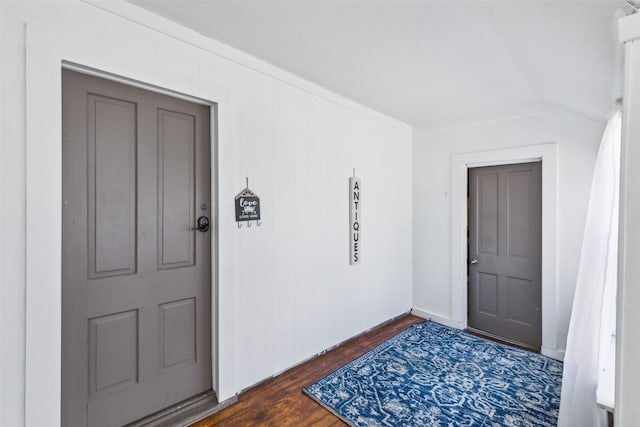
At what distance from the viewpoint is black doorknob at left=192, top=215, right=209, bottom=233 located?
82.2 inches

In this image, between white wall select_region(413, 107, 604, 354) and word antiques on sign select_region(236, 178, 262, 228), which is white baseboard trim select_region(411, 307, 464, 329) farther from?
word antiques on sign select_region(236, 178, 262, 228)

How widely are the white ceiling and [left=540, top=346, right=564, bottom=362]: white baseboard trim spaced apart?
2.17m

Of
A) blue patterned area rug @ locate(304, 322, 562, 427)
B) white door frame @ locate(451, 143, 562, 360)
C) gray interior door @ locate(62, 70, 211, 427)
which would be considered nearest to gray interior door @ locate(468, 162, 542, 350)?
white door frame @ locate(451, 143, 562, 360)

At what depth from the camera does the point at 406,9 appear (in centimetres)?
165

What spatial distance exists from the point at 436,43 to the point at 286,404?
2.70 meters

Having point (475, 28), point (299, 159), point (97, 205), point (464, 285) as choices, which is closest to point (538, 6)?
point (475, 28)

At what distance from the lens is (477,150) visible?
347 cm

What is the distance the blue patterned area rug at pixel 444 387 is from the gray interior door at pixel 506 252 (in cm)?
39

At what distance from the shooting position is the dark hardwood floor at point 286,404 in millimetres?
1979

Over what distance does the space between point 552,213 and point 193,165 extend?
3.31 metres

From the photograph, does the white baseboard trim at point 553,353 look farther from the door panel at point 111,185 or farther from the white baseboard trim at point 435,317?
the door panel at point 111,185

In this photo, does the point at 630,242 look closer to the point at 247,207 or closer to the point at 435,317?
the point at 247,207
